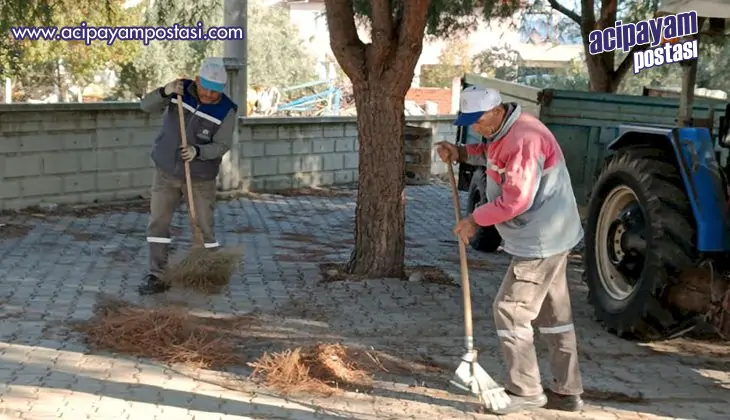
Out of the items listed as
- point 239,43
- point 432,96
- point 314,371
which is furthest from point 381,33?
point 432,96

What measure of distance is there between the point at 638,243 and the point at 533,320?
5.09ft

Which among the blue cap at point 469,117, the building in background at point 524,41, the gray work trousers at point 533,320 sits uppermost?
the building in background at point 524,41

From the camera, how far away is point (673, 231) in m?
6.08

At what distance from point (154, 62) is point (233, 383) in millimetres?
27220

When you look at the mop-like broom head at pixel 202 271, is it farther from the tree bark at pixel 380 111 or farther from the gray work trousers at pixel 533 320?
the gray work trousers at pixel 533 320

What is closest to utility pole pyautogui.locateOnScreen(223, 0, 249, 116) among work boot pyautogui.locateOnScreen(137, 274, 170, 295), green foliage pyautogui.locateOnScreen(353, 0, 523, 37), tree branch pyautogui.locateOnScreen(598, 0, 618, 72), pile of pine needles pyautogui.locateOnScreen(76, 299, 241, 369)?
green foliage pyautogui.locateOnScreen(353, 0, 523, 37)

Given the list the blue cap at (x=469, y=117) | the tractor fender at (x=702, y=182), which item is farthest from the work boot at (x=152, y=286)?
the tractor fender at (x=702, y=182)

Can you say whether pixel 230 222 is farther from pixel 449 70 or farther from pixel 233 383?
pixel 449 70

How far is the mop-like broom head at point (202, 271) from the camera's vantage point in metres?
7.89

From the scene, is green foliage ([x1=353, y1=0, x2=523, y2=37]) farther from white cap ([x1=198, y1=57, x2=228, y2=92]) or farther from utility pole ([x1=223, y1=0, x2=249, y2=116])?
white cap ([x1=198, y1=57, x2=228, y2=92])

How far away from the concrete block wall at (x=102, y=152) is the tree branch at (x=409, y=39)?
19.4ft

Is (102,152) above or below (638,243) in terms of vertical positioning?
above

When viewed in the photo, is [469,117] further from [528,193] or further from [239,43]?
[239,43]

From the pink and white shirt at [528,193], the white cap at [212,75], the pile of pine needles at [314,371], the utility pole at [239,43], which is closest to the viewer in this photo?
the pink and white shirt at [528,193]
